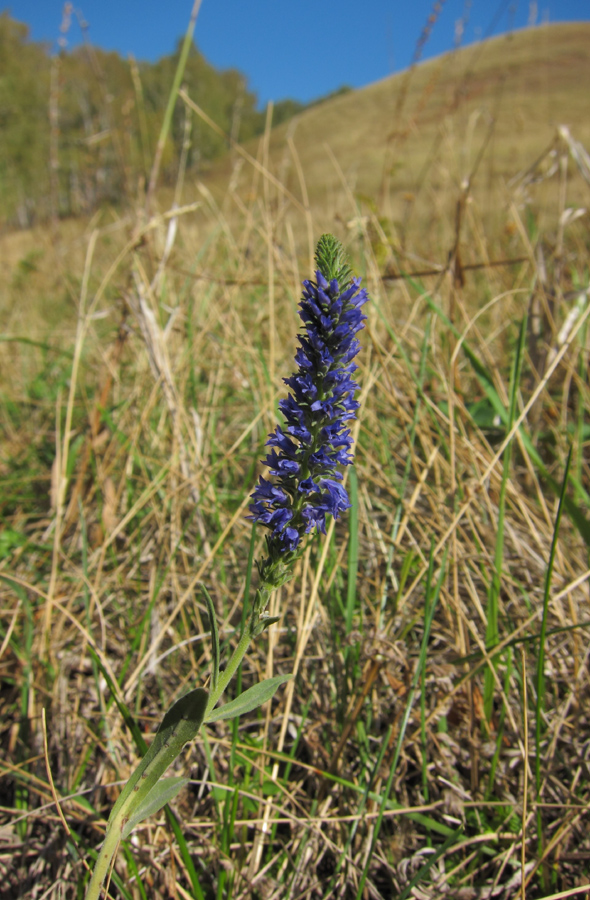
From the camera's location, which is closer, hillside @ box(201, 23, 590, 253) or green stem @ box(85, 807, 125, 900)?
green stem @ box(85, 807, 125, 900)

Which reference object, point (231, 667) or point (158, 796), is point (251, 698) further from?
point (158, 796)

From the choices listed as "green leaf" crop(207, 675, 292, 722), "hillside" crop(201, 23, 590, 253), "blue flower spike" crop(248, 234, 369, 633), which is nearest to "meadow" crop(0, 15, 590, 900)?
"green leaf" crop(207, 675, 292, 722)

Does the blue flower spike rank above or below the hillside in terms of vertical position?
below

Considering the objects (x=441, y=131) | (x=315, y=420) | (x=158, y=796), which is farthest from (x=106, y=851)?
(x=441, y=131)

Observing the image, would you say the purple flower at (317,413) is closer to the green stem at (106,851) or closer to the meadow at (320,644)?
the meadow at (320,644)

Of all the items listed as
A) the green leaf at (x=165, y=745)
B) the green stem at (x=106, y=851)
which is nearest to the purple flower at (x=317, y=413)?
the green leaf at (x=165, y=745)

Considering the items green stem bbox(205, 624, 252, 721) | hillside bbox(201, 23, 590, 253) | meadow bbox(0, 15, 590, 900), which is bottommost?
meadow bbox(0, 15, 590, 900)

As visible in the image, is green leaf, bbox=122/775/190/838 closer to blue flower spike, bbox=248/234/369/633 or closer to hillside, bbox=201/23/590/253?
blue flower spike, bbox=248/234/369/633

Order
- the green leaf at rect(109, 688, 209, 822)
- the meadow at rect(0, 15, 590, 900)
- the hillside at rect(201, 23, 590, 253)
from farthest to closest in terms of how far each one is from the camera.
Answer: the hillside at rect(201, 23, 590, 253) < the meadow at rect(0, 15, 590, 900) < the green leaf at rect(109, 688, 209, 822)
